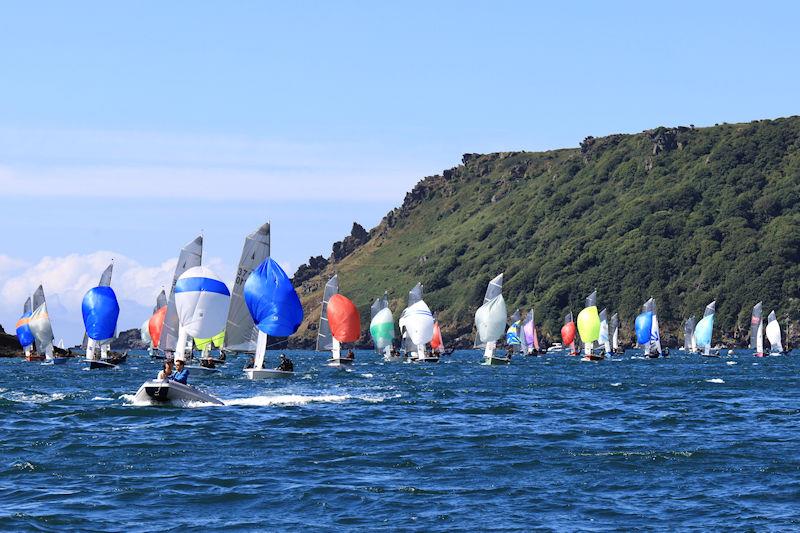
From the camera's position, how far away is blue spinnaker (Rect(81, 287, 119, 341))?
339 ft

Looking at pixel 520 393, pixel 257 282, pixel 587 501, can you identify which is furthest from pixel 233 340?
pixel 587 501

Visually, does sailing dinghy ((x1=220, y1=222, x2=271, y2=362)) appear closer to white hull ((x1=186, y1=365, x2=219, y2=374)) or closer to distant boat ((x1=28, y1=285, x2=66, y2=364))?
white hull ((x1=186, y1=365, x2=219, y2=374))

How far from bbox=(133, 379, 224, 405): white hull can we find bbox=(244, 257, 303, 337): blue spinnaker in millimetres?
22137

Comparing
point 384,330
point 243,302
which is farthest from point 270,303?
point 384,330

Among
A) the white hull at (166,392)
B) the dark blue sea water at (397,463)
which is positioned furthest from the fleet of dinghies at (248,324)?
the dark blue sea water at (397,463)

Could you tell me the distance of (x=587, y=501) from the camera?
30000mm

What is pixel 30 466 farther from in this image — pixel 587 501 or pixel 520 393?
pixel 520 393

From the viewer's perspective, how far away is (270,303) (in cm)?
7525

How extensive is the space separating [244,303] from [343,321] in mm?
27846

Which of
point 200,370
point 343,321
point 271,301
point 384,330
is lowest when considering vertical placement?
point 200,370

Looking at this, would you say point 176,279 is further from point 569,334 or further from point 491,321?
point 569,334

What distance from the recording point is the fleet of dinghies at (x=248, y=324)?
72.2m

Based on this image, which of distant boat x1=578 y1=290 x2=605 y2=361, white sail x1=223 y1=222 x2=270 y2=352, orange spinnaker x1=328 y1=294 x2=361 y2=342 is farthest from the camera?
distant boat x1=578 y1=290 x2=605 y2=361

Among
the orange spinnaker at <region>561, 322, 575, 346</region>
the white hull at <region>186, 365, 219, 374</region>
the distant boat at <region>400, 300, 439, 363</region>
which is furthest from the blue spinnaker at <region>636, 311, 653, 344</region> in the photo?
the white hull at <region>186, 365, 219, 374</region>
